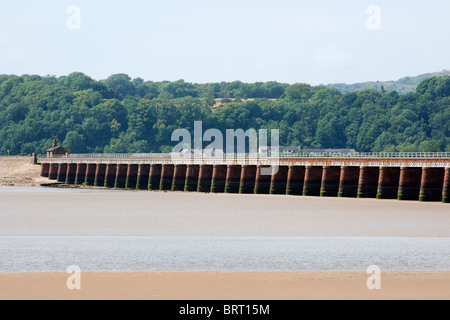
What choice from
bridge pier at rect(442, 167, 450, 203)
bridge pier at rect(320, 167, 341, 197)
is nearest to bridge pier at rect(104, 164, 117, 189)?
bridge pier at rect(320, 167, 341, 197)

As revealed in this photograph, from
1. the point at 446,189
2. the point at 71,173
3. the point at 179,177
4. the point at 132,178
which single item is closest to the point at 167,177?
the point at 179,177

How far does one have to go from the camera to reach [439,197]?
A: 63.7 m

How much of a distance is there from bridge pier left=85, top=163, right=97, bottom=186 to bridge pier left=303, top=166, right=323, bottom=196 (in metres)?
46.8

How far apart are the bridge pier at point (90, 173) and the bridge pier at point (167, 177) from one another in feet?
62.6

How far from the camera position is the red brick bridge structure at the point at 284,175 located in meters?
66.4

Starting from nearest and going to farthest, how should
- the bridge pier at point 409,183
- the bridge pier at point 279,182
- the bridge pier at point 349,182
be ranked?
the bridge pier at point 409,183, the bridge pier at point 349,182, the bridge pier at point 279,182

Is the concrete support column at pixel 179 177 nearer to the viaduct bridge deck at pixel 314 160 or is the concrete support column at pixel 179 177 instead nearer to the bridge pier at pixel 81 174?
the viaduct bridge deck at pixel 314 160

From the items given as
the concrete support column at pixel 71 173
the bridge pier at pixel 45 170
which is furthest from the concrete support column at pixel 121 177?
the bridge pier at pixel 45 170

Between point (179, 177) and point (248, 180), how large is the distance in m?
14.6

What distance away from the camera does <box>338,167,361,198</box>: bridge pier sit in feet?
238

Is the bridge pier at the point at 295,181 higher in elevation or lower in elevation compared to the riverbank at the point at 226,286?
lower

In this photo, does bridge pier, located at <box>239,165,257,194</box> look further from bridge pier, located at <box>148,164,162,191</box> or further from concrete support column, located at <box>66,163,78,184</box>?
concrete support column, located at <box>66,163,78,184</box>
